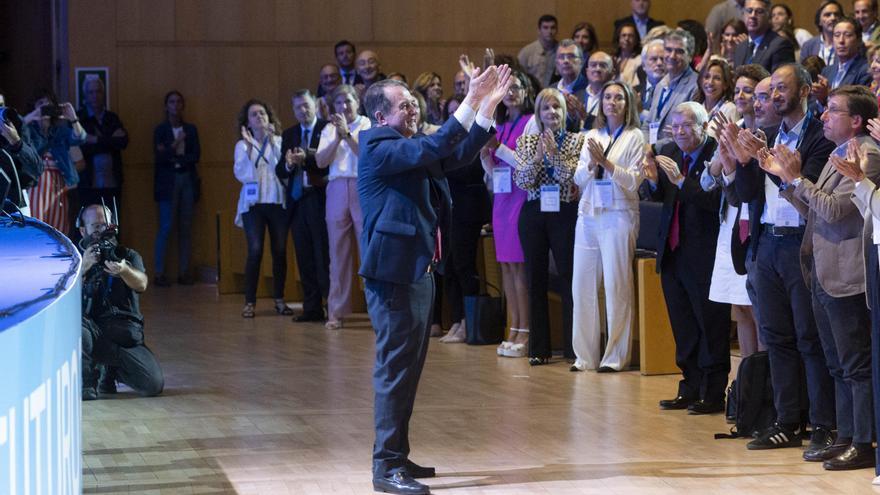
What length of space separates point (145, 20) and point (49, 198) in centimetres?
286

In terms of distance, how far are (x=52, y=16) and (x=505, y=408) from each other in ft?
27.6

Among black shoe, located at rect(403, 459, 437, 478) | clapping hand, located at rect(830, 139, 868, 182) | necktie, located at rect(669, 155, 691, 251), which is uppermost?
clapping hand, located at rect(830, 139, 868, 182)

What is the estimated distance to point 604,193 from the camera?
7.44 metres

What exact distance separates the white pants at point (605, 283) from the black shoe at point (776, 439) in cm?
201

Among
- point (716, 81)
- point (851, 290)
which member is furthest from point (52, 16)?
point (851, 290)

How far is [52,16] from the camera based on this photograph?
1320 cm

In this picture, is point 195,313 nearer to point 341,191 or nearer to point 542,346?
point 341,191

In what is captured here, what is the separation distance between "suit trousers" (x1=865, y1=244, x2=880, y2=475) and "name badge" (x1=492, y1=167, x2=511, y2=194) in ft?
11.4

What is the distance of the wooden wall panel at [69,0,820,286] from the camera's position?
42.4ft

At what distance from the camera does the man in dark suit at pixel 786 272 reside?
17.8 feet

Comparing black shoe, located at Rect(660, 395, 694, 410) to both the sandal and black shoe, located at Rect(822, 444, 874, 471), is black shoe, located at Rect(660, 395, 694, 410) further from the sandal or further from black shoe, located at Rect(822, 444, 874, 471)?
the sandal

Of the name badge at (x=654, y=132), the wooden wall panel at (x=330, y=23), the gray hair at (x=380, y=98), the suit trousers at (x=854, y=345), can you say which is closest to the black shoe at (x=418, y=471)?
the gray hair at (x=380, y=98)

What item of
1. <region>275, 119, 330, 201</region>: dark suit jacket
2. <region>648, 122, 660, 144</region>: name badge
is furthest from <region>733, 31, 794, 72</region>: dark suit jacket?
<region>275, 119, 330, 201</region>: dark suit jacket

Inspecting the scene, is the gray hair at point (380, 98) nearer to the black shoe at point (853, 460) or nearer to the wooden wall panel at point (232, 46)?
the black shoe at point (853, 460)
